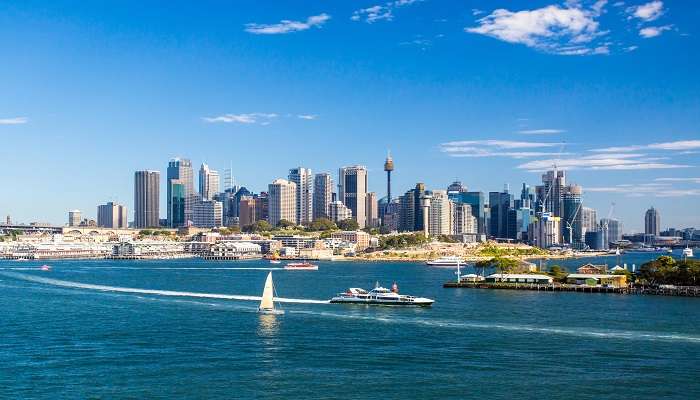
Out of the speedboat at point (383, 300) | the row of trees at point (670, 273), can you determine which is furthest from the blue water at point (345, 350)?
the row of trees at point (670, 273)

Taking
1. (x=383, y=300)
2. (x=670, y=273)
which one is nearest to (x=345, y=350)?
(x=383, y=300)

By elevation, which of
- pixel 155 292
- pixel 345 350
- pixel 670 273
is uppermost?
pixel 670 273

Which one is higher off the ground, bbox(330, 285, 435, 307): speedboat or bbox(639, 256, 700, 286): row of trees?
bbox(639, 256, 700, 286): row of trees

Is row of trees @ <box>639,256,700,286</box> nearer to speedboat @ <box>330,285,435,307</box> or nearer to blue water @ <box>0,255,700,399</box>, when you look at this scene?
blue water @ <box>0,255,700,399</box>

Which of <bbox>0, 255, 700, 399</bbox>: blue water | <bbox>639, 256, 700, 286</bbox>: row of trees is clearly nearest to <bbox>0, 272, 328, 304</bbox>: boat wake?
<bbox>0, 255, 700, 399</bbox>: blue water

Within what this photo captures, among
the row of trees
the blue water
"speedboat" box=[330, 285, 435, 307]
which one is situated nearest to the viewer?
the blue water

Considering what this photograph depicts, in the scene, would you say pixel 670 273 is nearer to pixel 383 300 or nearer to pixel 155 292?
pixel 383 300

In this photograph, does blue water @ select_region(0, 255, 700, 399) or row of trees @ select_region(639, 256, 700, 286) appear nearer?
blue water @ select_region(0, 255, 700, 399)
